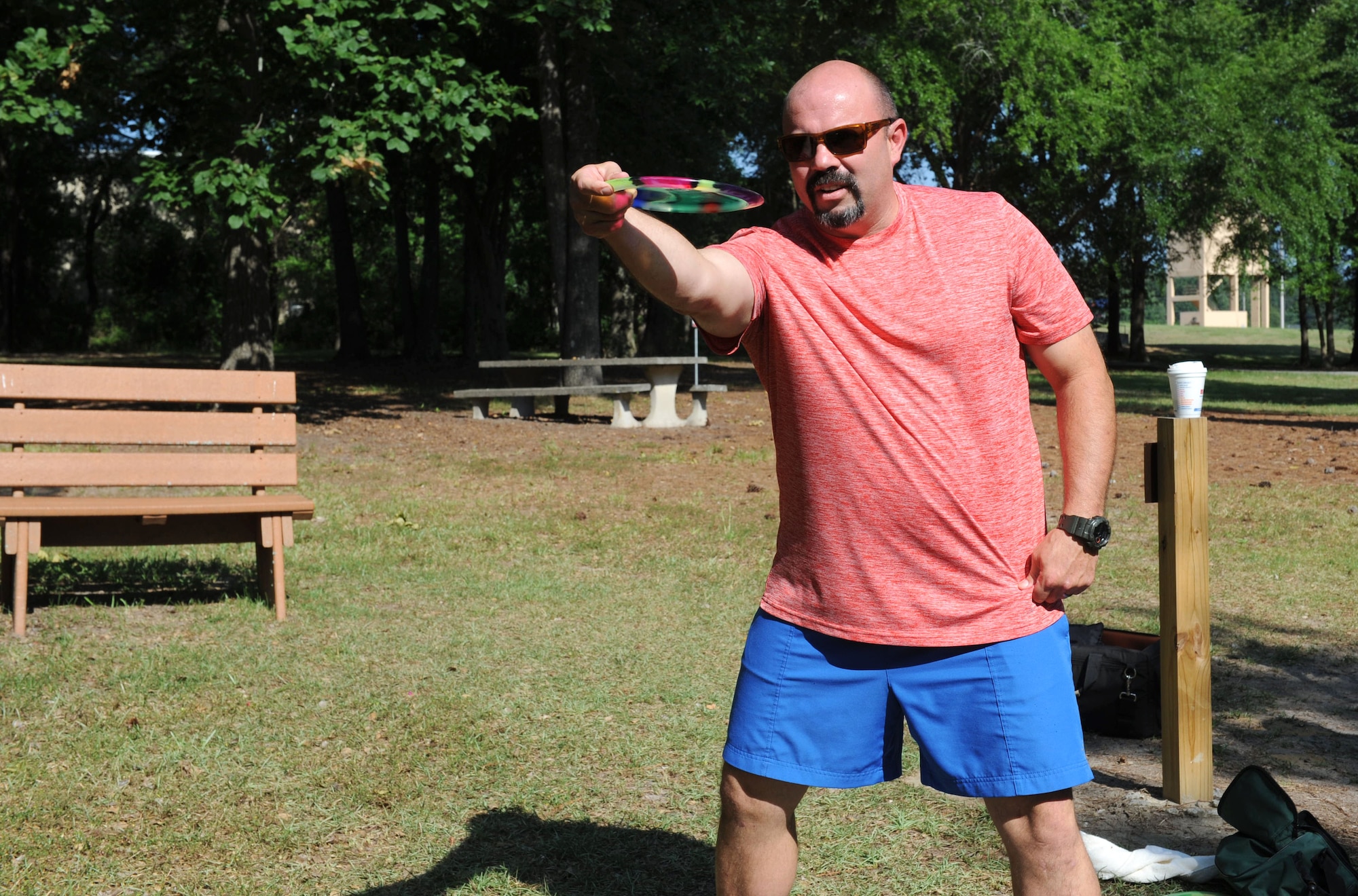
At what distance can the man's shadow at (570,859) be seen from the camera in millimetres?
A: 3625

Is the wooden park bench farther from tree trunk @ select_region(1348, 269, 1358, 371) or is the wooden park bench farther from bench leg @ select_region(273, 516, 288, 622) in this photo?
tree trunk @ select_region(1348, 269, 1358, 371)

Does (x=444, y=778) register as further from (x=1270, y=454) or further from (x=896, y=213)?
(x=1270, y=454)

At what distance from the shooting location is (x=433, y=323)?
30.2m

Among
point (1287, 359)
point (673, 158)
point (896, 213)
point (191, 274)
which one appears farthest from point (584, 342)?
point (1287, 359)

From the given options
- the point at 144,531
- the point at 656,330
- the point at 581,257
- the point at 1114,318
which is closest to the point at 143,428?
the point at 144,531

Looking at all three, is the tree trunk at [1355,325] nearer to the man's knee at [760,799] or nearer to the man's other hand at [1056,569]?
the man's other hand at [1056,569]

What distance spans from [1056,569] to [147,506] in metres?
4.84

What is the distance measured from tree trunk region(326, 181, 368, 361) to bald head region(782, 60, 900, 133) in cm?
2442

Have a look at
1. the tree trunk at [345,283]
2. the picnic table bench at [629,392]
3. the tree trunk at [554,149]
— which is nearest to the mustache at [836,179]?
the picnic table bench at [629,392]

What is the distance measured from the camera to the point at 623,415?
1581cm

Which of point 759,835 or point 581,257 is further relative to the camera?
point 581,257

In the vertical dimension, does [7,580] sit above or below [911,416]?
below

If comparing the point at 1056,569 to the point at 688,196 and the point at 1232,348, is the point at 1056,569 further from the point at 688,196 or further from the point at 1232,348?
the point at 1232,348

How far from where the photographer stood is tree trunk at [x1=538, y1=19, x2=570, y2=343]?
18.4 metres
